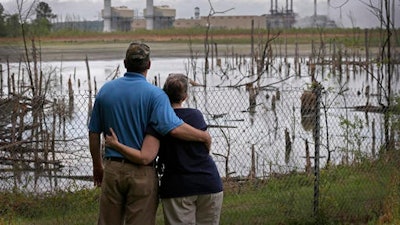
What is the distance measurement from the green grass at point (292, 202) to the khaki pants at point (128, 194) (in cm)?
182

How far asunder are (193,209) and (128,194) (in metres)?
0.46

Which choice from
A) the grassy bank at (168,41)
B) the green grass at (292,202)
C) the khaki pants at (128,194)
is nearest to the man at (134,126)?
the khaki pants at (128,194)

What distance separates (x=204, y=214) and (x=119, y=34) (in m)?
73.6

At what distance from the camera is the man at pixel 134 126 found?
4.58 metres

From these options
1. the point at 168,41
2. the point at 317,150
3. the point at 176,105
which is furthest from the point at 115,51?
the point at 176,105

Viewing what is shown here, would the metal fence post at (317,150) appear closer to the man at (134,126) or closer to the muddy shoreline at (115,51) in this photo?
the man at (134,126)

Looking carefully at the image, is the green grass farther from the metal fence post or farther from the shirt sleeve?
the shirt sleeve

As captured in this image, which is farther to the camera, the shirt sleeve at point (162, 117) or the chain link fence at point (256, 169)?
the chain link fence at point (256, 169)

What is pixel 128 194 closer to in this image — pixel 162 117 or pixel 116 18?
pixel 162 117

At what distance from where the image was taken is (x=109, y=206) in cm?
469

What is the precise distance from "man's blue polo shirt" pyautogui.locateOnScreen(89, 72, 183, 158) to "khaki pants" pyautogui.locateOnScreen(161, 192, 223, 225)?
0.46 m

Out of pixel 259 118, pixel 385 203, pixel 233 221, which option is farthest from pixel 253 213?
pixel 259 118

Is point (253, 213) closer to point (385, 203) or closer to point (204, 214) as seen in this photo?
point (385, 203)

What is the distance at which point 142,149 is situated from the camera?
4.59 meters
